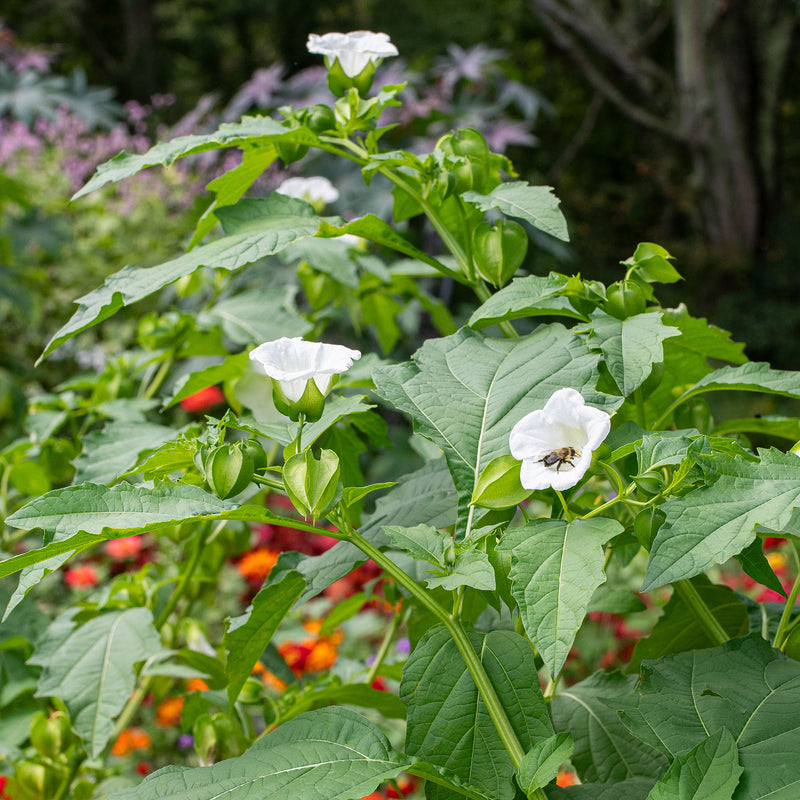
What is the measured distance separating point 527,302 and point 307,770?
0.26 m

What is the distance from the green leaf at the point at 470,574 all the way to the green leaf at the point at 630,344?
0.37ft

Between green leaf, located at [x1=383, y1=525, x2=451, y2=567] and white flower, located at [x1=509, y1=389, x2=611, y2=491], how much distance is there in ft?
0.19

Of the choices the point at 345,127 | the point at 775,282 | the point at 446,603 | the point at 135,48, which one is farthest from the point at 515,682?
the point at 135,48

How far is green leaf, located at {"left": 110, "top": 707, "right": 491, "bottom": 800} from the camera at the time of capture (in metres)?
0.35

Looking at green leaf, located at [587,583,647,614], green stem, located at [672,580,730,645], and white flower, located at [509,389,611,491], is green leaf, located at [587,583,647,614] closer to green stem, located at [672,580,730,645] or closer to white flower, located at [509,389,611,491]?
green stem, located at [672,580,730,645]

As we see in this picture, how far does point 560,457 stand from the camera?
1.30 feet

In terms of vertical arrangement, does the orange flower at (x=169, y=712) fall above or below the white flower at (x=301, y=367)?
below

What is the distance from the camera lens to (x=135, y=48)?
5.86 metres

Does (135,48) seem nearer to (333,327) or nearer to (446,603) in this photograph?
(333,327)

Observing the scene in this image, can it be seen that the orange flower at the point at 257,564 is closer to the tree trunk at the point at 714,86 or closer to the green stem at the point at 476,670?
the green stem at the point at 476,670

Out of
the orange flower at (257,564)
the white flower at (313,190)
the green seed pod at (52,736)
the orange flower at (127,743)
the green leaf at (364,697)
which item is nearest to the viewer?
the green leaf at (364,697)

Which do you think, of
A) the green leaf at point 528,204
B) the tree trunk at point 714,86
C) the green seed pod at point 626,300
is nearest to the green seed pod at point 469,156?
the green leaf at point 528,204

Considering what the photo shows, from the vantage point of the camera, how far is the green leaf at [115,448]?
0.62m

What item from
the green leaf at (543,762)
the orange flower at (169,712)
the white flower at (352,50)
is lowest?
the orange flower at (169,712)
